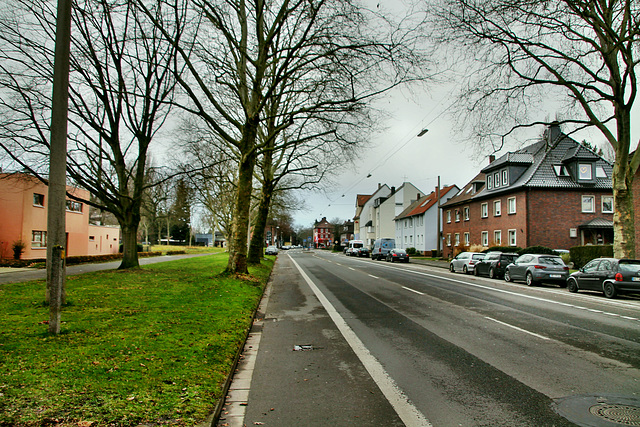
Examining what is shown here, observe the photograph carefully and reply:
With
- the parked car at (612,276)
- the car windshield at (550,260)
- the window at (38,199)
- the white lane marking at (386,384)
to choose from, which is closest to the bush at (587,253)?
the car windshield at (550,260)

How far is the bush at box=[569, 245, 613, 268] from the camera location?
77.9ft

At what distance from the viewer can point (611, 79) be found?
59.4 ft

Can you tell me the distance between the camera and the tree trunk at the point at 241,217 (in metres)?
15.6

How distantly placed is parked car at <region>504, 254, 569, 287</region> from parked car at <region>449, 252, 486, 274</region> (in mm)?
6156

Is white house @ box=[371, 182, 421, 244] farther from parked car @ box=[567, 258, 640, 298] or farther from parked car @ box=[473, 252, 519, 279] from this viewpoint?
parked car @ box=[567, 258, 640, 298]

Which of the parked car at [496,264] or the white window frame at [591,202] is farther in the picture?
the white window frame at [591,202]

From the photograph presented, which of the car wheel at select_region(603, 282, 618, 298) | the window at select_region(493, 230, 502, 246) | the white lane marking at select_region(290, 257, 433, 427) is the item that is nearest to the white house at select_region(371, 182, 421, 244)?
the window at select_region(493, 230, 502, 246)

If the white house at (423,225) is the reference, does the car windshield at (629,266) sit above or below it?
below

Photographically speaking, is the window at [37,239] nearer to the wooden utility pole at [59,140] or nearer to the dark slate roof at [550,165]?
the wooden utility pole at [59,140]

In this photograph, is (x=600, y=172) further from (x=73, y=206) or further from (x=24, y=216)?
(x=73, y=206)

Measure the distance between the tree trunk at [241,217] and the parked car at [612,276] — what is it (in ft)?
41.1

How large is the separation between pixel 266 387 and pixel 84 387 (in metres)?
1.87

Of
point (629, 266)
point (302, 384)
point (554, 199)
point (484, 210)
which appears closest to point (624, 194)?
point (629, 266)

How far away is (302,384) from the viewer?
5016 mm
